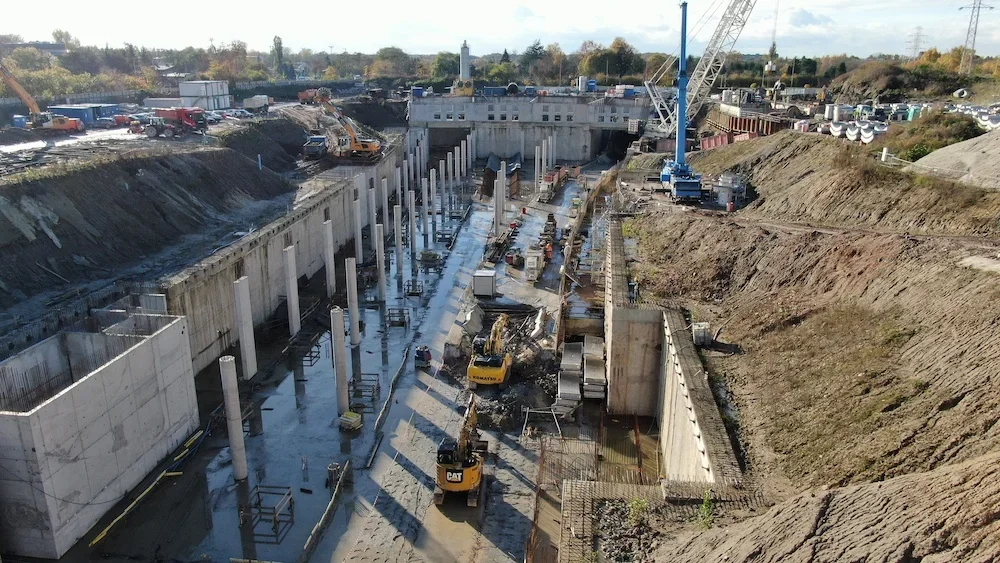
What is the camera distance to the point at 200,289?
948 inches

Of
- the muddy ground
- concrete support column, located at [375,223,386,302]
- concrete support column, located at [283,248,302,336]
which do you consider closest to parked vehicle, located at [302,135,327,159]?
concrete support column, located at [375,223,386,302]

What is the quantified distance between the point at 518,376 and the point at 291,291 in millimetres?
10027

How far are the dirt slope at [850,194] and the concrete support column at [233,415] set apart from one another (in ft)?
64.8

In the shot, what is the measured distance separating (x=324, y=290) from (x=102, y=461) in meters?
17.9

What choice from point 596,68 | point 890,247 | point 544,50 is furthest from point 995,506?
point 544,50

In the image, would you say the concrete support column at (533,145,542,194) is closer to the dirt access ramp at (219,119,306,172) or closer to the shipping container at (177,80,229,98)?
the dirt access ramp at (219,119,306,172)

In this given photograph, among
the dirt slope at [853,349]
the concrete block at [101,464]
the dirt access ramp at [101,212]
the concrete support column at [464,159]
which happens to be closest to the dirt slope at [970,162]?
the dirt slope at [853,349]

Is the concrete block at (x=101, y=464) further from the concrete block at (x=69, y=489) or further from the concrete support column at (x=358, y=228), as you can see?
the concrete support column at (x=358, y=228)

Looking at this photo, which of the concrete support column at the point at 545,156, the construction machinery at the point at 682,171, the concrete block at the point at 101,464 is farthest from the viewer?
the concrete support column at the point at 545,156

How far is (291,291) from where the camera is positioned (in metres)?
27.0

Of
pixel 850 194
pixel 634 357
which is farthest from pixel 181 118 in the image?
pixel 850 194

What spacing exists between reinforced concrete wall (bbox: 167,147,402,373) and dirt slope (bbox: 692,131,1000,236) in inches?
812

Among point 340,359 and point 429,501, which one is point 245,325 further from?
point 429,501

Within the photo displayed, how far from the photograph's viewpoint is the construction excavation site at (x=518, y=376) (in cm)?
1173
